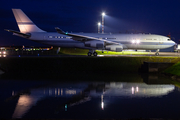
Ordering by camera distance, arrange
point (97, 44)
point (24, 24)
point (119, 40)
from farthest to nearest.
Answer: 1. point (24, 24)
2. point (119, 40)
3. point (97, 44)

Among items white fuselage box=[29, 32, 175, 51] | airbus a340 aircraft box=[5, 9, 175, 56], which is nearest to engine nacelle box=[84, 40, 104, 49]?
airbus a340 aircraft box=[5, 9, 175, 56]

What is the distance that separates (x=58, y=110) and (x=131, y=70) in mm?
16430

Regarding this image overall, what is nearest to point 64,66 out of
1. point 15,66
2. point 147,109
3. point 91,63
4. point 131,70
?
point 91,63

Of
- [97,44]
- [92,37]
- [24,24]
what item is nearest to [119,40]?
[97,44]

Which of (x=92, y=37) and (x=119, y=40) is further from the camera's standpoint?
(x=119, y=40)

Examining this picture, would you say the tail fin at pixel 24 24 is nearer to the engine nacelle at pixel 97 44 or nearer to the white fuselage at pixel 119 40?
the white fuselage at pixel 119 40

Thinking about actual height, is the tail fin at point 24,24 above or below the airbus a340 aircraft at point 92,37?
above

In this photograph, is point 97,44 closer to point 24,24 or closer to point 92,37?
point 92,37

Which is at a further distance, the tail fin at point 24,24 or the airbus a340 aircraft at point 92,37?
the tail fin at point 24,24

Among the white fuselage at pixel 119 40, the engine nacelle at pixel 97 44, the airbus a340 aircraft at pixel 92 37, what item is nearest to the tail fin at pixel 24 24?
the airbus a340 aircraft at pixel 92 37

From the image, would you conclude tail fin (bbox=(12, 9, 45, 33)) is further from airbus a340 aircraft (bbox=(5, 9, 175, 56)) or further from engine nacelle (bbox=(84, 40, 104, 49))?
engine nacelle (bbox=(84, 40, 104, 49))

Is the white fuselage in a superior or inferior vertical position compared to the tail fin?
inferior

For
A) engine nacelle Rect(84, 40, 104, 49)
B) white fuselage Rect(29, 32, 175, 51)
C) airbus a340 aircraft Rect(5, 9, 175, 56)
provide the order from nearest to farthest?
1. engine nacelle Rect(84, 40, 104, 49)
2. airbus a340 aircraft Rect(5, 9, 175, 56)
3. white fuselage Rect(29, 32, 175, 51)

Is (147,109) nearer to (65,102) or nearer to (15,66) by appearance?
(65,102)
